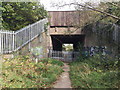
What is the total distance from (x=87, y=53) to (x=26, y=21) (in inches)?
293

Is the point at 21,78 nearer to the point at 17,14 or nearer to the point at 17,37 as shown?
the point at 17,37

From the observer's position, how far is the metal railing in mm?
7266

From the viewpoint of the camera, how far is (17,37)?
859 centimetres

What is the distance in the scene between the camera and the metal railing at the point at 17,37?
7.27m

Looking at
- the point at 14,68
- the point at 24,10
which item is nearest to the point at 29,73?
the point at 14,68

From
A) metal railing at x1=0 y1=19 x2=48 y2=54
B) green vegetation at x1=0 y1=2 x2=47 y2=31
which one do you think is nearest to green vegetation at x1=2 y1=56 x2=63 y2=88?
metal railing at x1=0 y1=19 x2=48 y2=54

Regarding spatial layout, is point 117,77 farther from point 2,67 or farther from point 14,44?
point 14,44

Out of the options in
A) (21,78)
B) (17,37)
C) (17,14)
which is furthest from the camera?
(17,14)

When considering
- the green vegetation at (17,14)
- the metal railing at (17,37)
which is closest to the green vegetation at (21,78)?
the metal railing at (17,37)

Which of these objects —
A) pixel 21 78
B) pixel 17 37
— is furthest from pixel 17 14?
pixel 21 78

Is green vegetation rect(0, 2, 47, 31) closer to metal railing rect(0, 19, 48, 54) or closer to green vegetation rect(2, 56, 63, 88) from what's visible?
metal railing rect(0, 19, 48, 54)

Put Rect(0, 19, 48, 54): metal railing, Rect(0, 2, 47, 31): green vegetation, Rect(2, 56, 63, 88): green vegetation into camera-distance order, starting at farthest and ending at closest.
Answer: Rect(0, 2, 47, 31): green vegetation
Rect(0, 19, 48, 54): metal railing
Rect(2, 56, 63, 88): green vegetation

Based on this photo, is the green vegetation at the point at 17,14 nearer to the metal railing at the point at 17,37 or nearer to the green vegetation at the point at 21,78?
the metal railing at the point at 17,37

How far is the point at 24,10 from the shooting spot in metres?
10.5
